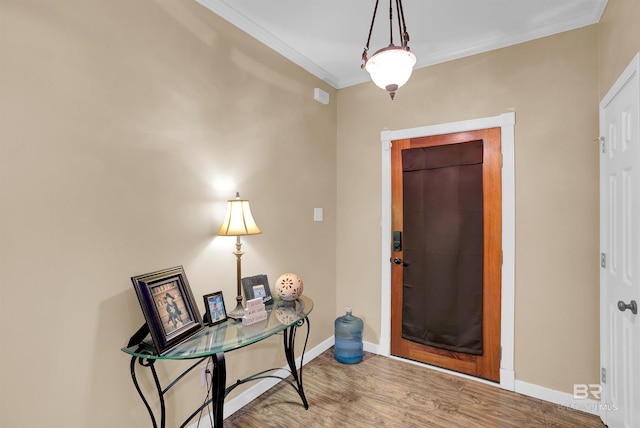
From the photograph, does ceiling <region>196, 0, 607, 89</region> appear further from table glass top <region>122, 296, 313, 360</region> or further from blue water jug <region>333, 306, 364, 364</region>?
blue water jug <region>333, 306, 364, 364</region>

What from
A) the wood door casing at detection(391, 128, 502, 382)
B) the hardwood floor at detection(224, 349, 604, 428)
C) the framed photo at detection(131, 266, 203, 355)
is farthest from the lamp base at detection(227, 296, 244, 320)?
the wood door casing at detection(391, 128, 502, 382)

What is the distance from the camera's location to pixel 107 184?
153 cm

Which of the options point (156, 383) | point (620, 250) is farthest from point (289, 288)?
point (620, 250)

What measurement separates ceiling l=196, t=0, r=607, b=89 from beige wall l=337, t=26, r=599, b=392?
11 centimetres

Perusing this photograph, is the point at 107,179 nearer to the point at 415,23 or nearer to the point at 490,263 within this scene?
the point at 415,23


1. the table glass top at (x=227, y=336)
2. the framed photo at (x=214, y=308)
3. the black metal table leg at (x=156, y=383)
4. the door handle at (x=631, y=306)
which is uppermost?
the door handle at (x=631, y=306)

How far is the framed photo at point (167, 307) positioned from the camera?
1.42 metres

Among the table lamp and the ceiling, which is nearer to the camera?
the table lamp

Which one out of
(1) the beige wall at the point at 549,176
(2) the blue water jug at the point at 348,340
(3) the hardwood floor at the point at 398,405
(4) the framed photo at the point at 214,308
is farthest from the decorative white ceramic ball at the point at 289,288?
(1) the beige wall at the point at 549,176

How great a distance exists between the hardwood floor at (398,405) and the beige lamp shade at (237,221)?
124 centimetres

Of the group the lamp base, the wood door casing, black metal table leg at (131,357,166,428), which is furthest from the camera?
the wood door casing

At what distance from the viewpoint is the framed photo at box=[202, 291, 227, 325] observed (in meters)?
1.79

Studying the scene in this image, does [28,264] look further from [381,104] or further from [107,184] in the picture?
[381,104]

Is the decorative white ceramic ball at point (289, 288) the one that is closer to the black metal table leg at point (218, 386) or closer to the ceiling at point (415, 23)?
the black metal table leg at point (218, 386)
